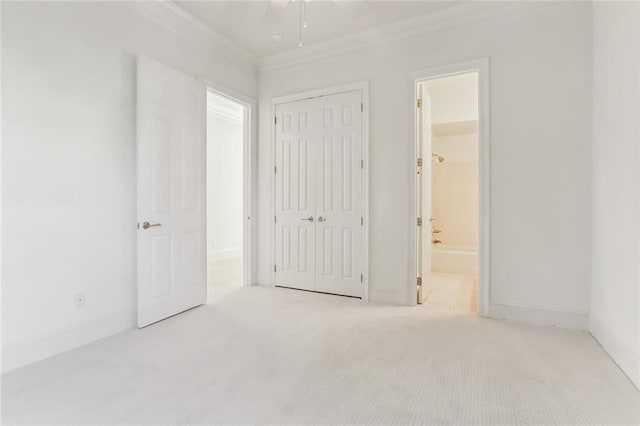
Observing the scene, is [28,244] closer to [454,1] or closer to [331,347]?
[331,347]

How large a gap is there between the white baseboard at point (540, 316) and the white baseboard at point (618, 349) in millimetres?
87

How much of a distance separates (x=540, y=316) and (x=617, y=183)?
1.29m

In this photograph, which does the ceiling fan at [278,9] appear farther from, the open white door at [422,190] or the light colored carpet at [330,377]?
the light colored carpet at [330,377]

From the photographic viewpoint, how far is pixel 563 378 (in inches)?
79.1

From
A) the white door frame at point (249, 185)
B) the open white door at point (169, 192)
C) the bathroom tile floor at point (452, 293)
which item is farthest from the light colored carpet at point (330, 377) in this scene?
the white door frame at point (249, 185)

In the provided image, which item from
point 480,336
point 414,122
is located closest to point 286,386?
point 480,336

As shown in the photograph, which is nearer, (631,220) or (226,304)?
(631,220)

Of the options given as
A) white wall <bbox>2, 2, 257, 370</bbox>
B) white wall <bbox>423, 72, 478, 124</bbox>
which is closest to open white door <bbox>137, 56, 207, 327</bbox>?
white wall <bbox>2, 2, 257, 370</bbox>

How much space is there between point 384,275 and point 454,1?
8.89 feet

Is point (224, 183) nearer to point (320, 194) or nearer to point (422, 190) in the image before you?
point (320, 194)

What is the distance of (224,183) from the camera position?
6684 millimetres

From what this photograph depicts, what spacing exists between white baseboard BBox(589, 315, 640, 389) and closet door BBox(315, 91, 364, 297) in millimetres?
2031

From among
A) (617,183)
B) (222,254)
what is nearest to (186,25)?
(617,183)

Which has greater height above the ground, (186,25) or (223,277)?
(186,25)
